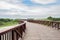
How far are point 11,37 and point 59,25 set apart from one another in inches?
628

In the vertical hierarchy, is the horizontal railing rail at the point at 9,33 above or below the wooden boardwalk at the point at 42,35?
above

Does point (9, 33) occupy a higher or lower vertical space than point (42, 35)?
higher

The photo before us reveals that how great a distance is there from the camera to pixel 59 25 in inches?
870

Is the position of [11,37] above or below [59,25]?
above

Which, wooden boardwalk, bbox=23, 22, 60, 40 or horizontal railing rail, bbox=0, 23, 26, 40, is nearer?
horizontal railing rail, bbox=0, 23, 26, 40

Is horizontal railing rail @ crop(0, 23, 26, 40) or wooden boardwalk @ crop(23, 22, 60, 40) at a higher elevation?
horizontal railing rail @ crop(0, 23, 26, 40)

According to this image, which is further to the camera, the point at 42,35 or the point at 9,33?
the point at 42,35

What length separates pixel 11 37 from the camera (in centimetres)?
689

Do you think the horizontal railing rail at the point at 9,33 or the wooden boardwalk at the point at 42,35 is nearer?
the horizontal railing rail at the point at 9,33

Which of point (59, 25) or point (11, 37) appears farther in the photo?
point (59, 25)
